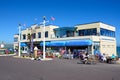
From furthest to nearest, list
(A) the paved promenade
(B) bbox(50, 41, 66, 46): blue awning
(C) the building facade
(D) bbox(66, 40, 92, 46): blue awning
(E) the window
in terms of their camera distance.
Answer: (B) bbox(50, 41, 66, 46): blue awning → (E) the window → (C) the building facade → (D) bbox(66, 40, 92, 46): blue awning → (A) the paved promenade

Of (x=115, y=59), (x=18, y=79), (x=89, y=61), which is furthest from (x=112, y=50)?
(x=18, y=79)

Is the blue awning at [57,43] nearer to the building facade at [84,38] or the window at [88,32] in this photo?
the building facade at [84,38]

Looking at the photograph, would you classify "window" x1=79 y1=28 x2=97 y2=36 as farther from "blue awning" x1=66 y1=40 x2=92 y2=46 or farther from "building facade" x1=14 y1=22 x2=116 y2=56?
"blue awning" x1=66 y1=40 x2=92 y2=46

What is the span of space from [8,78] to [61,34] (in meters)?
32.4

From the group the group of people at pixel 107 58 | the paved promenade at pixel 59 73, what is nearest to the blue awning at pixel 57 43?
the group of people at pixel 107 58

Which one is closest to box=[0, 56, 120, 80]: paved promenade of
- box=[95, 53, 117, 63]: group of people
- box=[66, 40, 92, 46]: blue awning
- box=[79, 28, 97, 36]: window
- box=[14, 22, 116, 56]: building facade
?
box=[95, 53, 117, 63]: group of people

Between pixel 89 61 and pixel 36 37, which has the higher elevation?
pixel 36 37

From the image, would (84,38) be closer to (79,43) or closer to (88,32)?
(79,43)

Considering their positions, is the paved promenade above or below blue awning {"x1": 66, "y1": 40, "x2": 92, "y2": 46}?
below

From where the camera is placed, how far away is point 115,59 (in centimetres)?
2280

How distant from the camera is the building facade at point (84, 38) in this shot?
34.0m

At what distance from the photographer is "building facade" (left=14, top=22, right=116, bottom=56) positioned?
34031 millimetres

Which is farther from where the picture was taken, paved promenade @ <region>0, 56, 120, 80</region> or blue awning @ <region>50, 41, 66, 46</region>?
blue awning @ <region>50, 41, 66, 46</region>

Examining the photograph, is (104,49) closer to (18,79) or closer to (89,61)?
(89,61)
